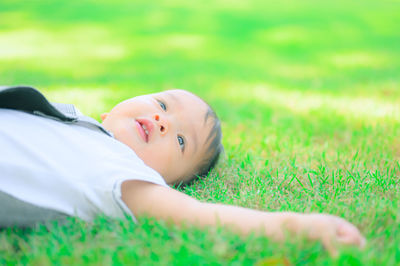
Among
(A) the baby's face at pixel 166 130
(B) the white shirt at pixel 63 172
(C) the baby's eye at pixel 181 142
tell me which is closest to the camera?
(B) the white shirt at pixel 63 172

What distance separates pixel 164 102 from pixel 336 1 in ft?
46.6

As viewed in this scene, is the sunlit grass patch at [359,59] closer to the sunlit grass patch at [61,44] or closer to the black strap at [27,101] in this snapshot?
the sunlit grass patch at [61,44]

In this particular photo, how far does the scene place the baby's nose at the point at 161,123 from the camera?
82.0 inches

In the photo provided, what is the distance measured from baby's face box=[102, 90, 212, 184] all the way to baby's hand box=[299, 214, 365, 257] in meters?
0.81

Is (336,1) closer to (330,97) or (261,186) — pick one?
(330,97)

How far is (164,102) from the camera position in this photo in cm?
224

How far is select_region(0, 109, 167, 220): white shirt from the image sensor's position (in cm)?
157

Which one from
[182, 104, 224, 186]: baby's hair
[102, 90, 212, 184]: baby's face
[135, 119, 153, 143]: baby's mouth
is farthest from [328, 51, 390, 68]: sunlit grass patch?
[135, 119, 153, 143]: baby's mouth

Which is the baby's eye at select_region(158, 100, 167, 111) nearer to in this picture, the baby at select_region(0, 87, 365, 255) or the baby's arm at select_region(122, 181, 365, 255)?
the baby at select_region(0, 87, 365, 255)

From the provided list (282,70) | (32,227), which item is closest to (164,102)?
(32,227)

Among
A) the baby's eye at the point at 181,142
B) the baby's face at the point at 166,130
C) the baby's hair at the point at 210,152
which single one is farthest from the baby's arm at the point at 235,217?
the baby's hair at the point at 210,152

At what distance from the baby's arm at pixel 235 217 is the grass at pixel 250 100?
5cm

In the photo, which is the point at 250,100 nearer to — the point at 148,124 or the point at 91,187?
the point at 148,124

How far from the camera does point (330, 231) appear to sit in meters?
1.40
